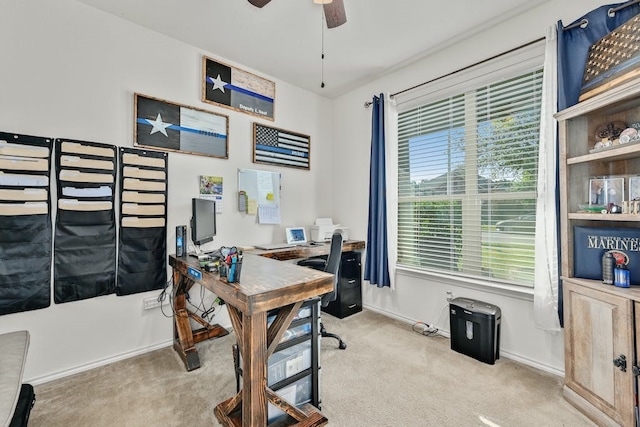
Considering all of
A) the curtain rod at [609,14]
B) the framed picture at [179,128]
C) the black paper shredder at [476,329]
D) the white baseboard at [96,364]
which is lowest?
the white baseboard at [96,364]

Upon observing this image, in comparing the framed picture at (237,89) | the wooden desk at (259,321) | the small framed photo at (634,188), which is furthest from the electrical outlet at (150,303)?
the small framed photo at (634,188)

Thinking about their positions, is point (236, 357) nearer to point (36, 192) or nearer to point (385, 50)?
point (36, 192)

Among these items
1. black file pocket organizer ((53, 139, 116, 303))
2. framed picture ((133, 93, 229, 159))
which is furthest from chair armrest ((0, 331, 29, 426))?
framed picture ((133, 93, 229, 159))

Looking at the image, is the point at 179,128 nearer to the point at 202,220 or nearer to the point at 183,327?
the point at 202,220

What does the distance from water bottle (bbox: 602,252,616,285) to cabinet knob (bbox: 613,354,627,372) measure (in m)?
0.39

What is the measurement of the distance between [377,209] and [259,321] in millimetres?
2173

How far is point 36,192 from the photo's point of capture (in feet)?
6.45

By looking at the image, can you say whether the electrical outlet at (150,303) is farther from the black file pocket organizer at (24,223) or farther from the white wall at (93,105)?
the black file pocket organizer at (24,223)

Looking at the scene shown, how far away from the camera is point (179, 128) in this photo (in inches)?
103

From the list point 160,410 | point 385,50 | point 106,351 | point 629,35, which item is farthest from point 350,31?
point 106,351

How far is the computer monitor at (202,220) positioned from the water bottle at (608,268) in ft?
8.78

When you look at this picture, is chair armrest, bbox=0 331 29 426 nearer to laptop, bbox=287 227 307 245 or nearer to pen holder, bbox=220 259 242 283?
pen holder, bbox=220 259 242 283

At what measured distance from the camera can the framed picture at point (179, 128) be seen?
2.41 m

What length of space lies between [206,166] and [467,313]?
2739 millimetres
